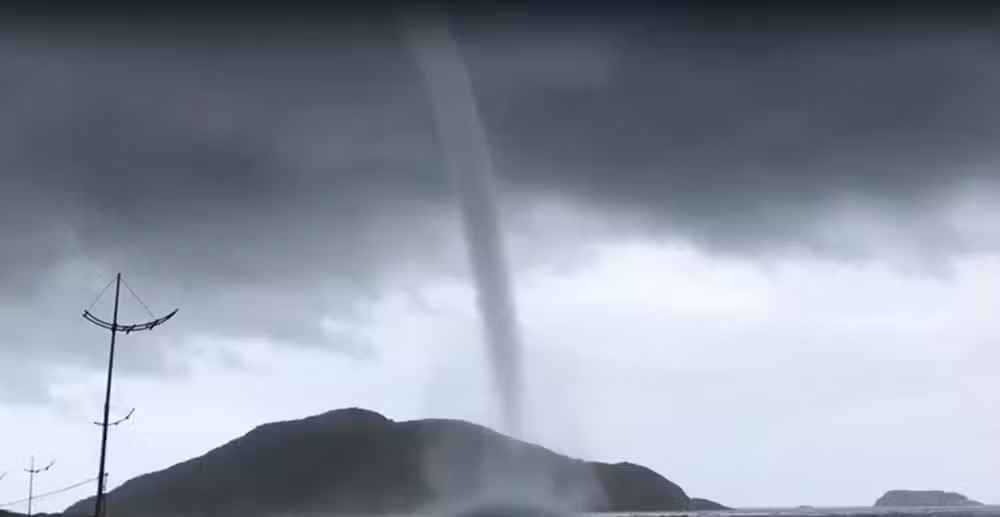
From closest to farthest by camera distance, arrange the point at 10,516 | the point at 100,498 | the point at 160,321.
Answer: the point at 100,498 < the point at 160,321 < the point at 10,516

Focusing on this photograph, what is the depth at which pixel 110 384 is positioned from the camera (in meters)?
67.3

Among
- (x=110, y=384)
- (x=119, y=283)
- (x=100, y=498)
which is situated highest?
(x=119, y=283)

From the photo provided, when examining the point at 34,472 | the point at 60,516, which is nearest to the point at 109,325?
the point at 34,472

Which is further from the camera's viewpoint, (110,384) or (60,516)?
(60,516)

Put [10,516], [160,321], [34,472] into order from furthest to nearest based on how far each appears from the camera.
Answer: [34,472], [10,516], [160,321]

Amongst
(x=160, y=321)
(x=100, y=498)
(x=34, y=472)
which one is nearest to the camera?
(x=100, y=498)

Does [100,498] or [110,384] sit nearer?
[100,498]

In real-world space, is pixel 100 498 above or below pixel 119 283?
below

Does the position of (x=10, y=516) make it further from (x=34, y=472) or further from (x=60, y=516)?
(x=60, y=516)

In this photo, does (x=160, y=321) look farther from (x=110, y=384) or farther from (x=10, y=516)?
(x=10, y=516)

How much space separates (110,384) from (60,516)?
96.5 m

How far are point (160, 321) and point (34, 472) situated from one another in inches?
3526

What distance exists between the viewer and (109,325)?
6819cm

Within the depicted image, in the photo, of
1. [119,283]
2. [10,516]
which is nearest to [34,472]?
[10,516]
